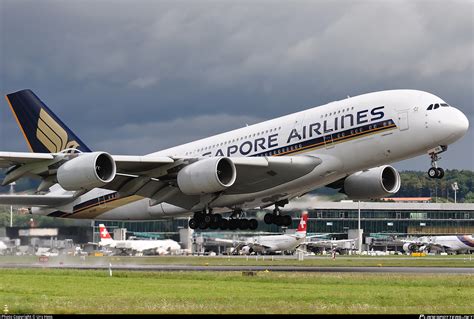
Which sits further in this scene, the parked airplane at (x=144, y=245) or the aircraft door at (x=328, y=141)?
the parked airplane at (x=144, y=245)

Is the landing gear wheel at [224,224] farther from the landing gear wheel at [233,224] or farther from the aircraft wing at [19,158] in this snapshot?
the aircraft wing at [19,158]

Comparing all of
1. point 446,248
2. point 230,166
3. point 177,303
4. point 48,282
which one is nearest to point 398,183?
point 230,166

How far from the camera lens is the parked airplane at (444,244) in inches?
Result: 4158

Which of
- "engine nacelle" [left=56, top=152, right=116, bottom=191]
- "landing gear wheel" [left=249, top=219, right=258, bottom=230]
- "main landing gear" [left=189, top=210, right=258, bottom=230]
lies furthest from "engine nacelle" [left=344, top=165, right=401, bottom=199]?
"engine nacelle" [left=56, top=152, right=116, bottom=191]

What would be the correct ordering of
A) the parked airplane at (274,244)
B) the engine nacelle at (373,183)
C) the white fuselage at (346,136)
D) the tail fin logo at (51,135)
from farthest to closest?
the parked airplane at (274,244) < the tail fin logo at (51,135) < the engine nacelle at (373,183) < the white fuselage at (346,136)

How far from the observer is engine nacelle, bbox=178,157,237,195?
139ft

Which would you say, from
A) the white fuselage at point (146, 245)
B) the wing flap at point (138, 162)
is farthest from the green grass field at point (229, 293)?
the white fuselage at point (146, 245)

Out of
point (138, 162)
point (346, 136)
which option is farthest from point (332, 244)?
point (346, 136)

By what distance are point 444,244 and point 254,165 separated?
70597mm

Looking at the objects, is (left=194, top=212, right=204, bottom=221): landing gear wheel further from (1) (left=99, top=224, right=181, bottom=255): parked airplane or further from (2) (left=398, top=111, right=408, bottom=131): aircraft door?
(1) (left=99, top=224, right=181, bottom=255): parked airplane

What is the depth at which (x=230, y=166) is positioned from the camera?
4297 centimetres

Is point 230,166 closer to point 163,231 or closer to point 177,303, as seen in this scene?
point 177,303

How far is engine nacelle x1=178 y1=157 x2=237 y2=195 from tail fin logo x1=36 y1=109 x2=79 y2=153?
11.0m

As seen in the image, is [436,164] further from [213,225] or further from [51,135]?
[51,135]
